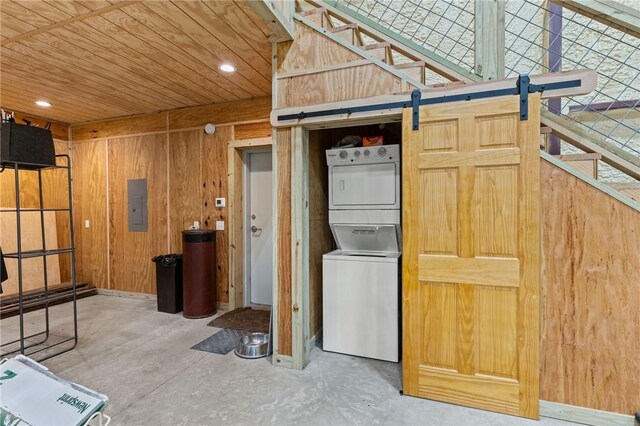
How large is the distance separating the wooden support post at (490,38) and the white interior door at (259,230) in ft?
8.76

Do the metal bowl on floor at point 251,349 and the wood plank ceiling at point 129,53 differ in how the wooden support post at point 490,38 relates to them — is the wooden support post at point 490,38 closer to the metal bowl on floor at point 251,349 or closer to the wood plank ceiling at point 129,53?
the wood plank ceiling at point 129,53

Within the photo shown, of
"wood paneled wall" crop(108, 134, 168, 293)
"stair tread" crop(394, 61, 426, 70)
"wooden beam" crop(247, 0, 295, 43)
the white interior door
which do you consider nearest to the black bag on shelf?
"wood paneled wall" crop(108, 134, 168, 293)

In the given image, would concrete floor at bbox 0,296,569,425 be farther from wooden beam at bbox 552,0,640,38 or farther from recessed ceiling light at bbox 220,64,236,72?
wooden beam at bbox 552,0,640,38

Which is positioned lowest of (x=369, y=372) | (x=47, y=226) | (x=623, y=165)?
(x=369, y=372)

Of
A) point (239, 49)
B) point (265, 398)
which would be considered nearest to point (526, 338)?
point (265, 398)

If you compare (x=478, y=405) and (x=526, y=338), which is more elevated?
(x=526, y=338)

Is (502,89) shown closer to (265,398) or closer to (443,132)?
(443,132)

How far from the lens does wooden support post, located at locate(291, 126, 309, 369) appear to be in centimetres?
251

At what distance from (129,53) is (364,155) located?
219 cm

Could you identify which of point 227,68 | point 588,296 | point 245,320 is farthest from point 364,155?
point 245,320

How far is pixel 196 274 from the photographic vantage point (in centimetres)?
382

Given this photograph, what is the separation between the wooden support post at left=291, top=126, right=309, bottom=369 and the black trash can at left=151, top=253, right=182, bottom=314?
211 cm

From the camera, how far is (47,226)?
15.5 feet

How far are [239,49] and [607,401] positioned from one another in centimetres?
353
